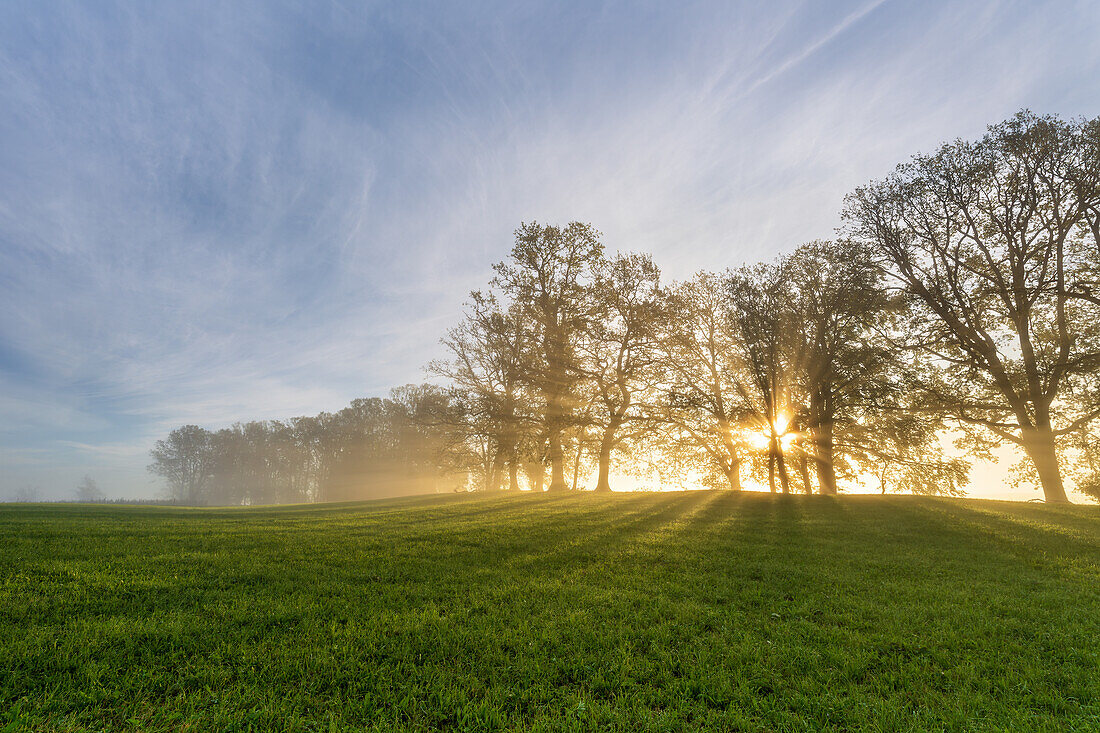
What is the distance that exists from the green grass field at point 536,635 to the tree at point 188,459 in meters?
100

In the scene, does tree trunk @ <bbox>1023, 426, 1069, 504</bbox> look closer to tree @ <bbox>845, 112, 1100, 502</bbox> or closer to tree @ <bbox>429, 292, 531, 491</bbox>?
tree @ <bbox>845, 112, 1100, 502</bbox>

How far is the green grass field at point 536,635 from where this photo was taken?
176 inches

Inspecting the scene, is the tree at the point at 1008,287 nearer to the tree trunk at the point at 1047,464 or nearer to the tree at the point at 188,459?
the tree trunk at the point at 1047,464

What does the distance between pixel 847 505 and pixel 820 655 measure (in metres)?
14.8

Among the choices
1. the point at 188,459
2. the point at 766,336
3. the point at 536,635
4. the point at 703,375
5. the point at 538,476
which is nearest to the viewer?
the point at 536,635

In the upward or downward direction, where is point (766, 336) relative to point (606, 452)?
upward

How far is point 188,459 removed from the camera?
3639 inches

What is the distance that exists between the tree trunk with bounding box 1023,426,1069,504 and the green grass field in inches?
616

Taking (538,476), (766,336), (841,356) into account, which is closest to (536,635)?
(766,336)

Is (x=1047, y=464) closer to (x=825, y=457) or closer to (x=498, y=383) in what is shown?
(x=825, y=457)

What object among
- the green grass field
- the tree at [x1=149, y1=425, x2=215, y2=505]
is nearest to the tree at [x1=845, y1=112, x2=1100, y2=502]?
the green grass field

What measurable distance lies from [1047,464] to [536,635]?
29.2 meters

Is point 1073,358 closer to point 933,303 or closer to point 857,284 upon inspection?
point 933,303

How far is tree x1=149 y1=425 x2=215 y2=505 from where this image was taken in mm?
91562
